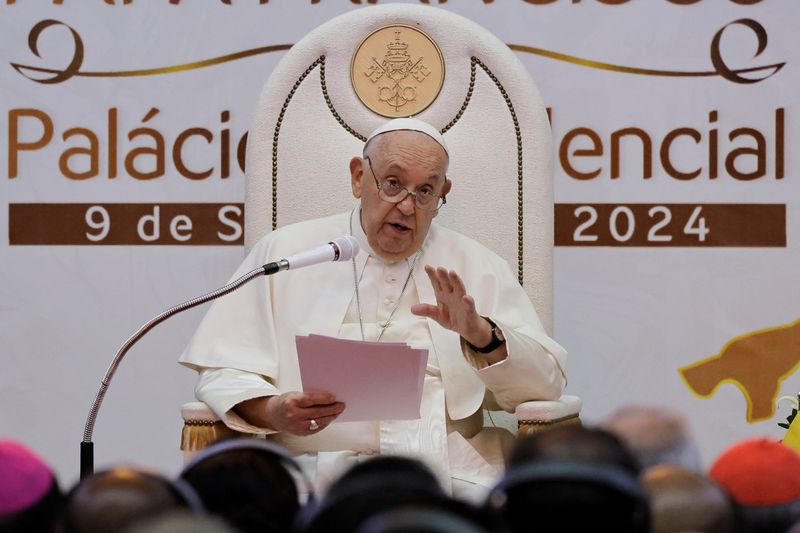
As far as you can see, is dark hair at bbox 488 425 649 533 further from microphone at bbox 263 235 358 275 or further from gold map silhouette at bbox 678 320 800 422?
gold map silhouette at bbox 678 320 800 422

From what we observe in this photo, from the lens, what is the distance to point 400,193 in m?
3.58

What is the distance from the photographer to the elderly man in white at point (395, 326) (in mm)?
3230

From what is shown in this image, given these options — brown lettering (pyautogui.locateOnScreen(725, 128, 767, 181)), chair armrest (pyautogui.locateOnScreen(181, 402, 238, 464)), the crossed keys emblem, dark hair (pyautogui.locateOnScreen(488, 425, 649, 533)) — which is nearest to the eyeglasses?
the crossed keys emblem

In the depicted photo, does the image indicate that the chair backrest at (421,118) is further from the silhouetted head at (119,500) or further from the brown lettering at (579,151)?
the silhouetted head at (119,500)

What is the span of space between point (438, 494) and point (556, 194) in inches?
147

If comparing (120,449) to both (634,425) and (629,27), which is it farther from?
(634,425)

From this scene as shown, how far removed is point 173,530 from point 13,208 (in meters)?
4.28

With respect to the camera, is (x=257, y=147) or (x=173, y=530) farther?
(x=257, y=147)

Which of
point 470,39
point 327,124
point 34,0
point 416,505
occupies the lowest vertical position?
point 416,505

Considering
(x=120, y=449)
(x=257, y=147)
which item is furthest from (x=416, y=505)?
(x=120, y=449)

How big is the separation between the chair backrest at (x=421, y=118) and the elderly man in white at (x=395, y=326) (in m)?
0.19

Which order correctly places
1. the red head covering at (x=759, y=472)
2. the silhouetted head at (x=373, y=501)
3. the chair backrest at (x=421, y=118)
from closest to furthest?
1. the silhouetted head at (x=373, y=501)
2. the red head covering at (x=759, y=472)
3. the chair backrest at (x=421, y=118)

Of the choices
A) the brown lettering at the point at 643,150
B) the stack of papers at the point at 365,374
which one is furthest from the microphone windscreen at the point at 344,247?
the brown lettering at the point at 643,150

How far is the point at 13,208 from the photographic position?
16.4 ft
